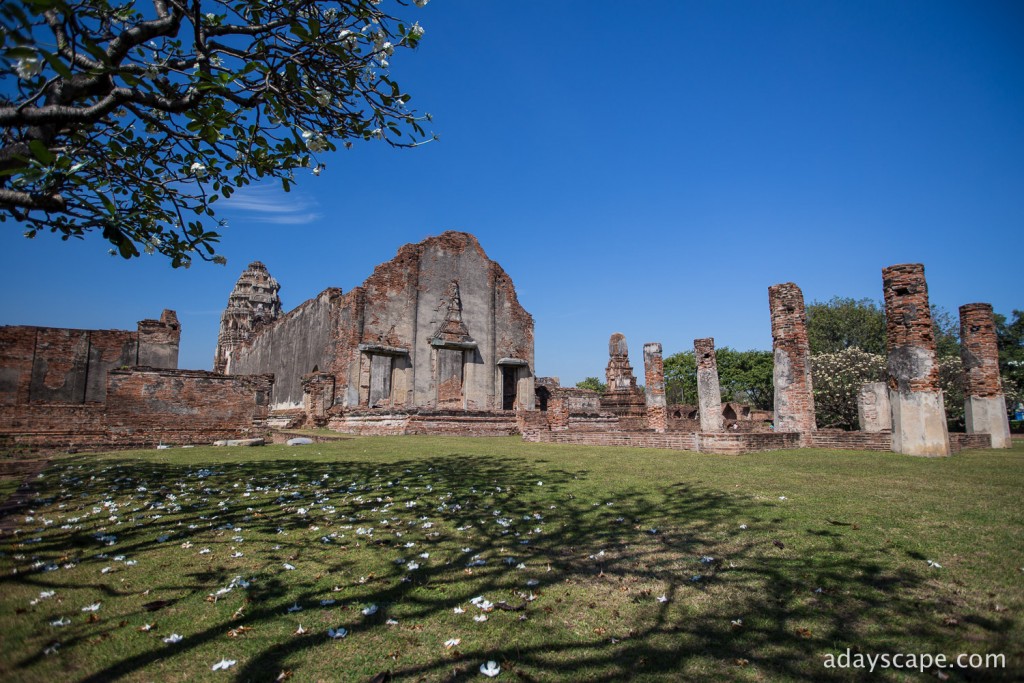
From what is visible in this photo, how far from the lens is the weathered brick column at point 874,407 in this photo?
19.4 metres

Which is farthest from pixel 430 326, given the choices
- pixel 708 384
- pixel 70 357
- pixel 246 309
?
pixel 246 309

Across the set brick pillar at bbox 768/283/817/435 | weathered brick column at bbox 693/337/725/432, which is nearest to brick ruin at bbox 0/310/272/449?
weathered brick column at bbox 693/337/725/432

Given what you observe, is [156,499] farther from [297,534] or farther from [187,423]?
[187,423]

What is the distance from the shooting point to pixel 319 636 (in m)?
2.73

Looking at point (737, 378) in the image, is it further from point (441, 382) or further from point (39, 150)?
point (39, 150)

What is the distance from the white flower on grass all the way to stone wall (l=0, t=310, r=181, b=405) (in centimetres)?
2352

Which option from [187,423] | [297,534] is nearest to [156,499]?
[297,534]

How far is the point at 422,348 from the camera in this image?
24.8 metres

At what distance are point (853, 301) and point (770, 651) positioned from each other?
47859 mm

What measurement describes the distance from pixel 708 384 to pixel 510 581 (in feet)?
56.5

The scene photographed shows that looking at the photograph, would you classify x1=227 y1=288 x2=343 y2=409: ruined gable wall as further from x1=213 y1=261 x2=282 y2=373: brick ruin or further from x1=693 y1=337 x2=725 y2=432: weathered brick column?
x1=693 y1=337 x2=725 y2=432: weathered brick column

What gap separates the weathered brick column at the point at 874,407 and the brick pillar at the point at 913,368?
372 inches

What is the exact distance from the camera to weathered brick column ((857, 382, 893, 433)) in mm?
19359

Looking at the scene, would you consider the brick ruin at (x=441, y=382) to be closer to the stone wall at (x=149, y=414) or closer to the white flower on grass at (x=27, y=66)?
the stone wall at (x=149, y=414)
